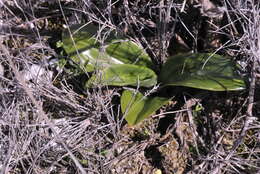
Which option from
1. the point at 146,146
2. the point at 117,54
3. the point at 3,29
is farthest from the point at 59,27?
the point at 146,146

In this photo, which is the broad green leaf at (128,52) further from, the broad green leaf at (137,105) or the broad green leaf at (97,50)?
the broad green leaf at (137,105)

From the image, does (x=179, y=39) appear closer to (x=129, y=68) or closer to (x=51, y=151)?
(x=129, y=68)

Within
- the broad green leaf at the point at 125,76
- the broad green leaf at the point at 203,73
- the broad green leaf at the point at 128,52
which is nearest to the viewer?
the broad green leaf at the point at 203,73

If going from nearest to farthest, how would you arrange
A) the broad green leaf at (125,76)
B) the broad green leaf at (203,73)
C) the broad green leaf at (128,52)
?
the broad green leaf at (203,73) < the broad green leaf at (125,76) < the broad green leaf at (128,52)

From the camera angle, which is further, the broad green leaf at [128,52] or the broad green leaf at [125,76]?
the broad green leaf at [128,52]

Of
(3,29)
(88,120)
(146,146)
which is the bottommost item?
(146,146)

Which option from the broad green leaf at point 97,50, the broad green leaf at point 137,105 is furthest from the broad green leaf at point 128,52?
the broad green leaf at point 137,105

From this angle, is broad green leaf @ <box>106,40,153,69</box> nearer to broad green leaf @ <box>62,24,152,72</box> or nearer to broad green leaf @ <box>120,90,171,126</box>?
broad green leaf @ <box>62,24,152,72</box>
